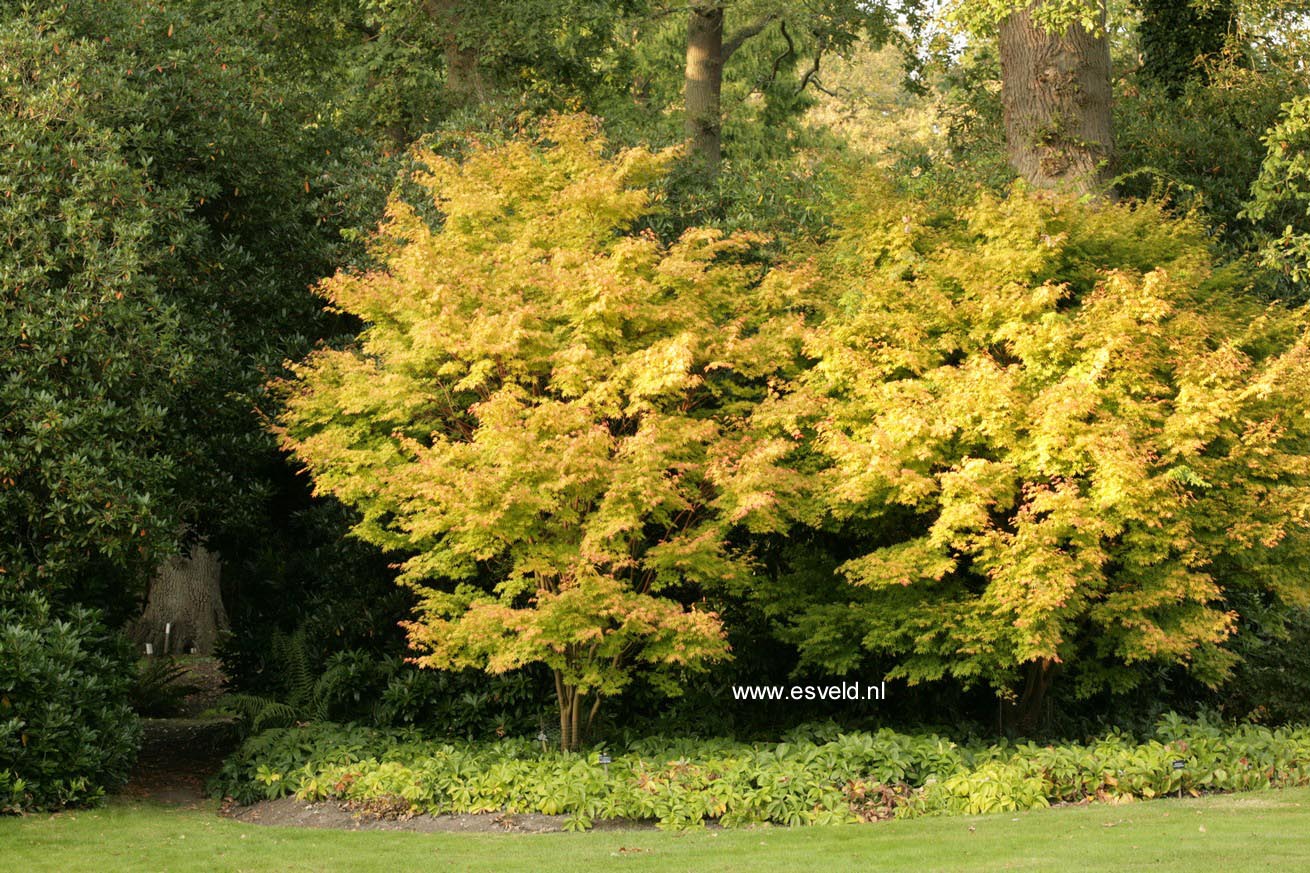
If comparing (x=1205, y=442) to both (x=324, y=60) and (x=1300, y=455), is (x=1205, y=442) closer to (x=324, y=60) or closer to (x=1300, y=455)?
(x=1300, y=455)

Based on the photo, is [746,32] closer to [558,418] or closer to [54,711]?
[558,418]

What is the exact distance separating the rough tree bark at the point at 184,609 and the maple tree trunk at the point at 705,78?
10.9 metres

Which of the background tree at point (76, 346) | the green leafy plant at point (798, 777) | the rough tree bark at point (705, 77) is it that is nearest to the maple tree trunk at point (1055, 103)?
the green leafy plant at point (798, 777)

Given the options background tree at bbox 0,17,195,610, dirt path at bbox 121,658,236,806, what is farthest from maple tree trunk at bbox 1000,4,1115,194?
dirt path at bbox 121,658,236,806

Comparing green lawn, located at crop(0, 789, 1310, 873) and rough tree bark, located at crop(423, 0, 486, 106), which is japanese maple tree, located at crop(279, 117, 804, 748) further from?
rough tree bark, located at crop(423, 0, 486, 106)

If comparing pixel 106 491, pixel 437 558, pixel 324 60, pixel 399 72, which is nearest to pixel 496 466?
pixel 437 558

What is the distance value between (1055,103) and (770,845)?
9921mm

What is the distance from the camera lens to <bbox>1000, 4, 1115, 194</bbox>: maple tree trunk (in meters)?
15.7

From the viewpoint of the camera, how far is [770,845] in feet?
31.6

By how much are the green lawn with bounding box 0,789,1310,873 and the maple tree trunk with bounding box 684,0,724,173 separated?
48.5 ft

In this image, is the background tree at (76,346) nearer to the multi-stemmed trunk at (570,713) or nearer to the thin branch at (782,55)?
the multi-stemmed trunk at (570,713)

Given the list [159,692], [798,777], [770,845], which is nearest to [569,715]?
[798,777]

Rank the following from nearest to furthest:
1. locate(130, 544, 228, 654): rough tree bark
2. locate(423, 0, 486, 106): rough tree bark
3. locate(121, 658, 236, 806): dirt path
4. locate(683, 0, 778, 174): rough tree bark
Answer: locate(121, 658, 236, 806): dirt path, locate(423, 0, 486, 106): rough tree bark, locate(683, 0, 778, 174): rough tree bark, locate(130, 544, 228, 654): rough tree bark

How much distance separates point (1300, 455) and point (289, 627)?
10678 mm
